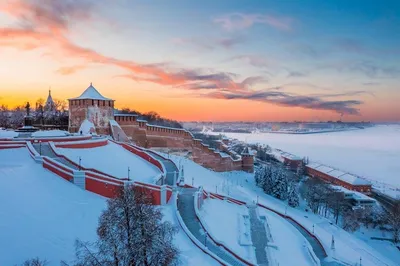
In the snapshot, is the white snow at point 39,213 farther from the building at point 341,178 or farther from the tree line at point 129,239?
the building at point 341,178

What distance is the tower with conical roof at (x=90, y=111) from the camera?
26.5 m

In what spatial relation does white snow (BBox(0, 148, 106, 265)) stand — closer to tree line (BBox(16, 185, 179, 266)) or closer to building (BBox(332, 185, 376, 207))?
tree line (BBox(16, 185, 179, 266))

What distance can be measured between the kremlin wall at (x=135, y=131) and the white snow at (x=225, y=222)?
12738 millimetres

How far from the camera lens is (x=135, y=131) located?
31344mm

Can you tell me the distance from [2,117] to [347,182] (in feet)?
156

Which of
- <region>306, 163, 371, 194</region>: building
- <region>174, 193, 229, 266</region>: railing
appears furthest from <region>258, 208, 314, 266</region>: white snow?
<region>306, 163, 371, 194</region>: building

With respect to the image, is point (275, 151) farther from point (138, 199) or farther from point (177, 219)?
point (138, 199)

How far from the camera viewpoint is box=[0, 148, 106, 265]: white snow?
8164 millimetres

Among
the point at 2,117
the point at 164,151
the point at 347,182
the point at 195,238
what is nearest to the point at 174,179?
the point at 195,238

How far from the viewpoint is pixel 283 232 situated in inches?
707

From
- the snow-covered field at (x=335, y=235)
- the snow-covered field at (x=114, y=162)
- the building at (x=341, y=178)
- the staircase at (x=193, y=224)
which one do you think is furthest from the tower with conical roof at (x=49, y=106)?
the building at (x=341, y=178)

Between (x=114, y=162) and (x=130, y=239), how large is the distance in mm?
11571

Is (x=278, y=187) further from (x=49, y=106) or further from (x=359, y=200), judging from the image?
(x=49, y=106)

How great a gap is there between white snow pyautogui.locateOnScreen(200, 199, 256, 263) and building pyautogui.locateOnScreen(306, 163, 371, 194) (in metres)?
32.4
